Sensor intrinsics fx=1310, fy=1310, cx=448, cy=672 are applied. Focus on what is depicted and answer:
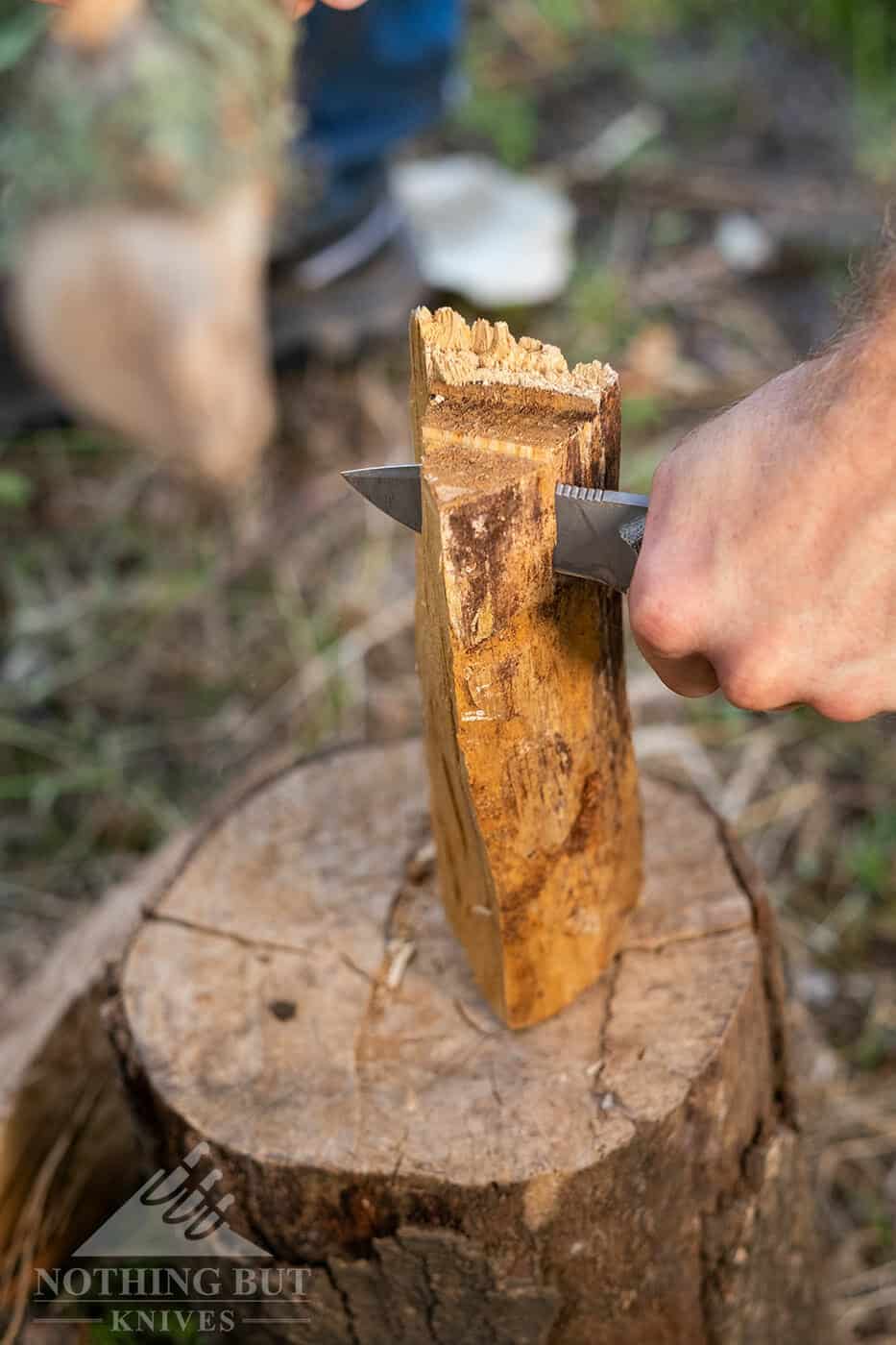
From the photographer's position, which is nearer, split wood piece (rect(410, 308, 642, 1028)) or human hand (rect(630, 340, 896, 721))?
human hand (rect(630, 340, 896, 721))

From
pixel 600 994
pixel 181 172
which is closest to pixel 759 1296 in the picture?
pixel 600 994

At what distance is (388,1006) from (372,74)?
3.23 m

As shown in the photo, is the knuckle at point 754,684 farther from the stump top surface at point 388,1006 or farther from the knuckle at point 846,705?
the stump top surface at point 388,1006

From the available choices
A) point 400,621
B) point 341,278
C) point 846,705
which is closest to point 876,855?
point 400,621

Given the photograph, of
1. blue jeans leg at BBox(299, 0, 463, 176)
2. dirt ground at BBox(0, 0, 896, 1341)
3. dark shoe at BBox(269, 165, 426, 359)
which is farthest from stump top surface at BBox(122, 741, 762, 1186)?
blue jeans leg at BBox(299, 0, 463, 176)

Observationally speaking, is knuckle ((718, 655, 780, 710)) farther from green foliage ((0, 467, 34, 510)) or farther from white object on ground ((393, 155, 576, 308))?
white object on ground ((393, 155, 576, 308))

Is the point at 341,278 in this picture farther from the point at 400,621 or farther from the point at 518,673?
the point at 518,673

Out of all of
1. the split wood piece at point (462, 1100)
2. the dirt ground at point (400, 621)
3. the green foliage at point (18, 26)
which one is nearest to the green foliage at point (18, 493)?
the dirt ground at point (400, 621)

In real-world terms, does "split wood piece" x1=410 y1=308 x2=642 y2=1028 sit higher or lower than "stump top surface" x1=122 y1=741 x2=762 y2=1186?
higher

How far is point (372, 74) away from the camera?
4.00 meters

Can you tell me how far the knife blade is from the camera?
51.4 inches

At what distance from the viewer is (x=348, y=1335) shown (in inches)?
64.4

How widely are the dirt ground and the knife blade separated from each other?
0.95 meters

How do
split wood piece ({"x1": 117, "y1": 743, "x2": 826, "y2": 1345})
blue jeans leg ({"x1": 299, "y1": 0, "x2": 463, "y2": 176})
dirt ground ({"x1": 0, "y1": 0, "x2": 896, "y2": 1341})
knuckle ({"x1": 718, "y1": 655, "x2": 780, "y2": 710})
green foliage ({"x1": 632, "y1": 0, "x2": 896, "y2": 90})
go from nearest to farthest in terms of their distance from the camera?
knuckle ({"x1": 718, "y1": 655, "x2": 780, "y2": 710}) < split wood piece ({"x1": 117, "y1": 743, "x2": 826, "y2": 1345}) < dirt ground ({"x1": 0, "y1": 0, "x2": 896, "y2": 1341}) < blue jeans leg ({"x1": 299, "y1": 0, "x2": 463, "y2": 176}) < green foliage ({"x1": 632, "y1": 0, "x2": 896, "y2": 90})
